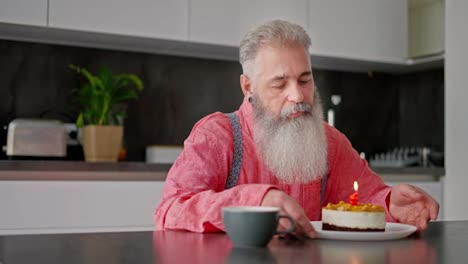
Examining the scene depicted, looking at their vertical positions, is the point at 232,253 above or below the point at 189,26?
below

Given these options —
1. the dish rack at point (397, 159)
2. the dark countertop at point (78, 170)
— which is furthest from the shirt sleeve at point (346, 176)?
the dish rack at point (397, 159)

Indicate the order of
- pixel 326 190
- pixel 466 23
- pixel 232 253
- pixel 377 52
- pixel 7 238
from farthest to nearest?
pixel 377 52 < pixel 466 23 < pixel 326 190 < pixel 7 238 < pixel 232 253

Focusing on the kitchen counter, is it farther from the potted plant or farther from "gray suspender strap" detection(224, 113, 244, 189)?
"gray suspender strap" detection(224, 113, 244, 189)

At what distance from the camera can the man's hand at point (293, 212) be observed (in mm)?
1223

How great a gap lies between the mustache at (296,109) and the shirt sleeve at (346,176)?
10.3 inches

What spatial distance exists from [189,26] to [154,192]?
85 centimetres

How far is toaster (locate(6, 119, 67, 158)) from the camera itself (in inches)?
114

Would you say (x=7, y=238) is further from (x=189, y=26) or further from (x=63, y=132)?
(x=189, y=26)

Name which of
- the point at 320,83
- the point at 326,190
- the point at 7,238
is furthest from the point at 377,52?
the point at 7,238

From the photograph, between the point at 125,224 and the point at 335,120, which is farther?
the point at 335,120

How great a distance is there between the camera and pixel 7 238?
4.09 feet

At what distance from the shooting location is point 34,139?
9.56ft

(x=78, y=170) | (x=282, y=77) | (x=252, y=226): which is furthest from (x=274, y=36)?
(x=78, y=170)

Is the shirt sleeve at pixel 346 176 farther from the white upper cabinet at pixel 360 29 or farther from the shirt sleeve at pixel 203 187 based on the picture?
the white upper cabinet at pixel 360 29
